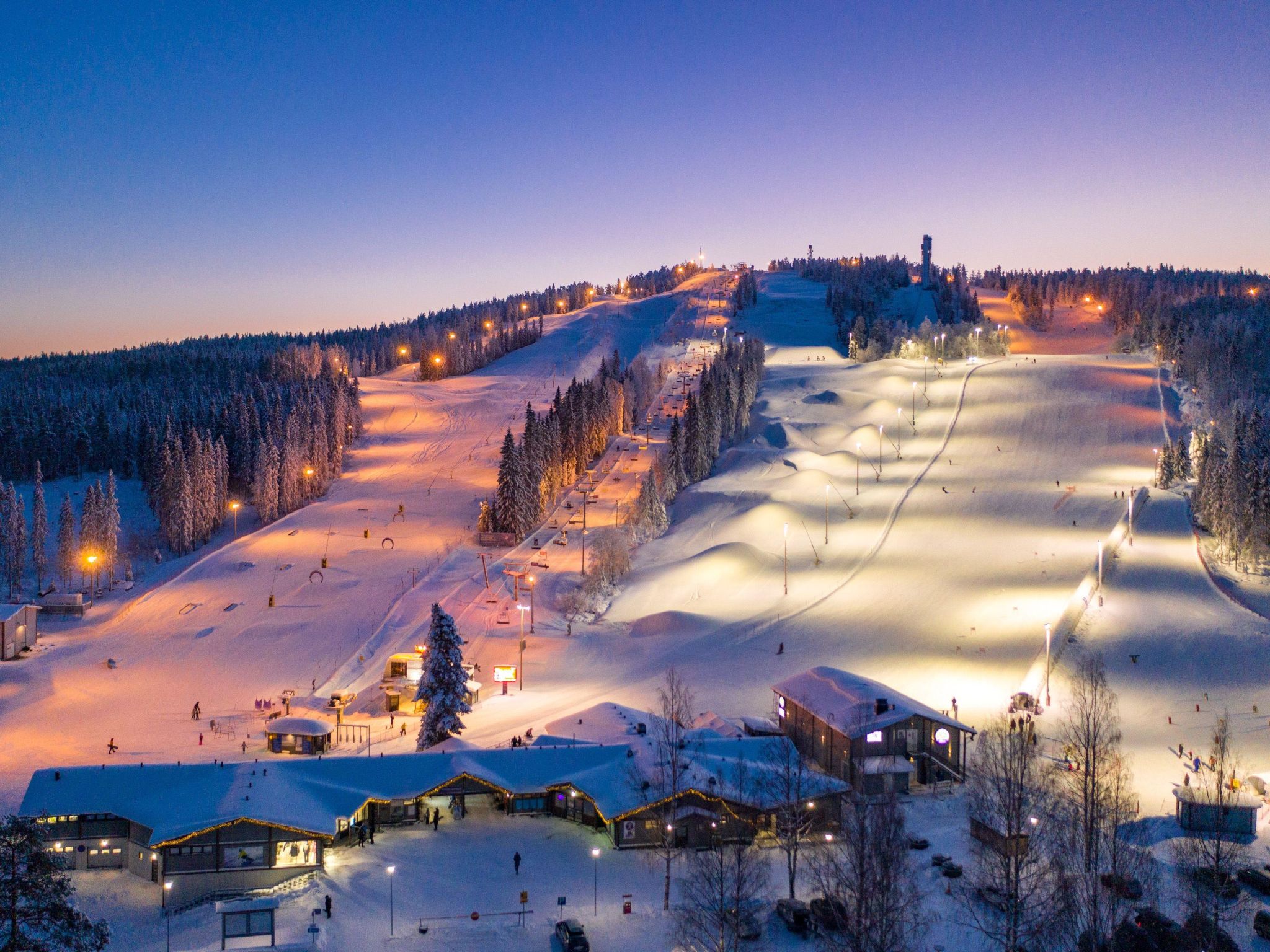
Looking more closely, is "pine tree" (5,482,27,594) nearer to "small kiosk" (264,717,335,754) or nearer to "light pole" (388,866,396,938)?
"small kiosk" (264,717,335,754)

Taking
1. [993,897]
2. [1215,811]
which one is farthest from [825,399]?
[993,897]

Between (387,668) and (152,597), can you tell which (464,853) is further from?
(152,597)

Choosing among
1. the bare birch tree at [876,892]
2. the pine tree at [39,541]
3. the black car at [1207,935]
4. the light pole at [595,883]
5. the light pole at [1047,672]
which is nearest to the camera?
the bare birch tree at [876,892]

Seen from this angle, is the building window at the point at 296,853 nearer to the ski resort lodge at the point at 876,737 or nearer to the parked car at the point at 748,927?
the parked car at the point at 748,927

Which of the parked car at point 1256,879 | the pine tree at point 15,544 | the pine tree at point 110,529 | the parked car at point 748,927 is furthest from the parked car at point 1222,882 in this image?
the pine tree at point 15,544

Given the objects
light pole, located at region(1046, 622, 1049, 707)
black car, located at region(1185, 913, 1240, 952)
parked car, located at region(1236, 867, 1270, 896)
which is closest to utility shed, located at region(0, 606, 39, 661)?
light pole, located at region(1046, 622, 1049, 707)

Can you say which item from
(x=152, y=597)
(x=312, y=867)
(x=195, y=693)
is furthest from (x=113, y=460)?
(x=312, y=867)
